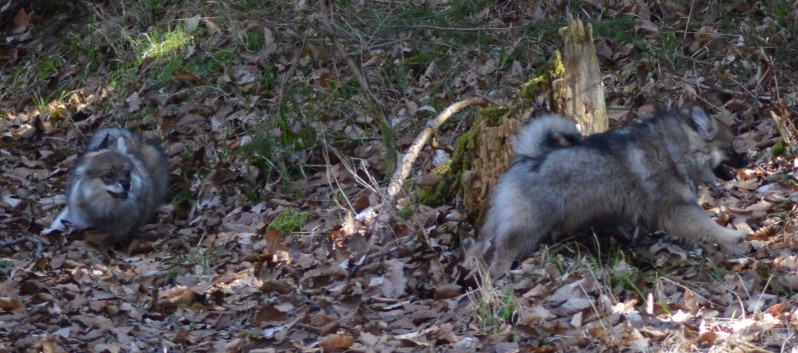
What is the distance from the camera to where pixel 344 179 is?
28.2 feet

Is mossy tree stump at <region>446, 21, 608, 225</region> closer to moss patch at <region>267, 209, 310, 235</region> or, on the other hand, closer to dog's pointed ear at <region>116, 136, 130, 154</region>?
moss patch at <region>267, 209, 310, 235</region>

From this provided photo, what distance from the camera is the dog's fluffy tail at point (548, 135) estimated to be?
20.0 ft

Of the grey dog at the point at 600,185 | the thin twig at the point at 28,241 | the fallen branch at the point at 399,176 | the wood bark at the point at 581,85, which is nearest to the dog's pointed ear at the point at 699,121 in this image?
the grey dog at the point at 600,185

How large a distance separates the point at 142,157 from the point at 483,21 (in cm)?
372

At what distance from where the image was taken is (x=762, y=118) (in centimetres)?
819

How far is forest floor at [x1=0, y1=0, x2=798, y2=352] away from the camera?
17.9 feet

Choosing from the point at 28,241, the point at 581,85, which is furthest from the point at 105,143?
the point at 581,85

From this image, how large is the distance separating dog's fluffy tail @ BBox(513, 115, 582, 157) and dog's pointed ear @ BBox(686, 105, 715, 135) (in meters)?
0.74

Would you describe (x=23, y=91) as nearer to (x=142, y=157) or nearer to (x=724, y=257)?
(x=142, y=157)

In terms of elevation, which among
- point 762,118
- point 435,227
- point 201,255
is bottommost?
point 201,255

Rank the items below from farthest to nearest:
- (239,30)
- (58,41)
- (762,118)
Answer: (58,41)
(239,30)
(762,118)

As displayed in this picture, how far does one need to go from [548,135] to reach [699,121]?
0.99 meters

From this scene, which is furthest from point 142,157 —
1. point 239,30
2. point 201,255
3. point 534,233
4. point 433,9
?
point 534,233

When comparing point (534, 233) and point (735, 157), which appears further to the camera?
point (735, 157)
